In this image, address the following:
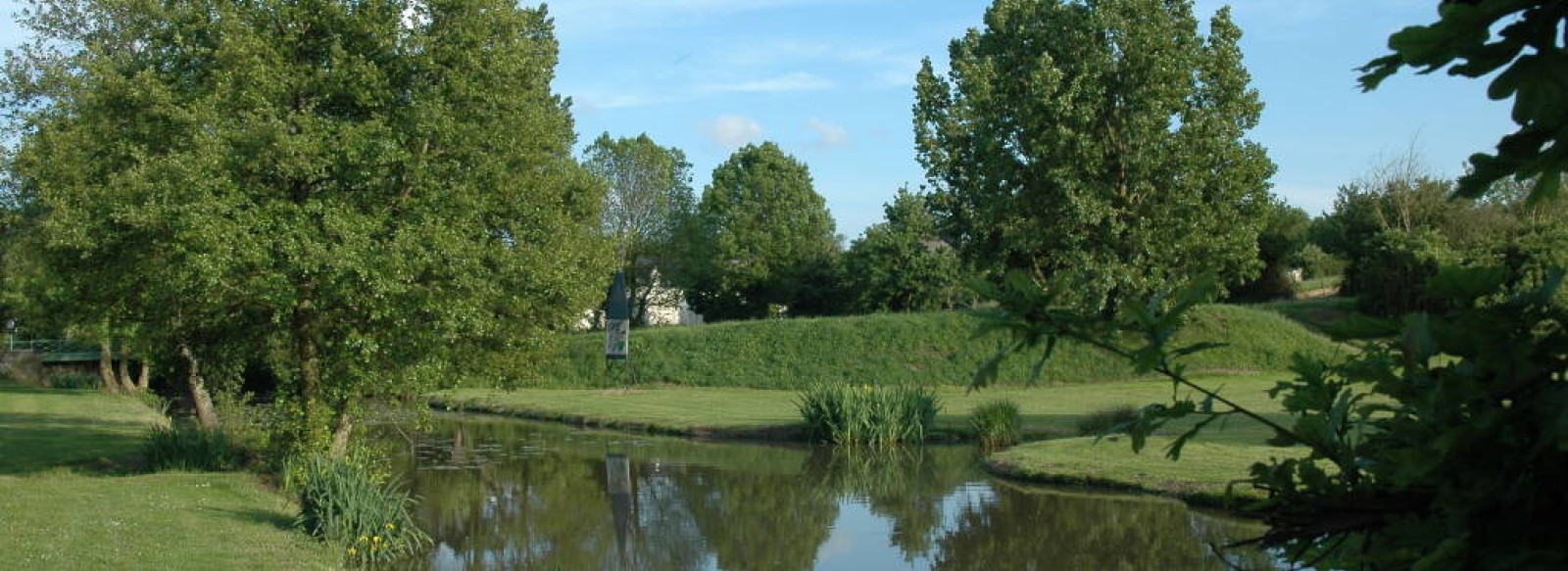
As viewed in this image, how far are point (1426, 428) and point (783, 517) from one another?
15079 millimetres

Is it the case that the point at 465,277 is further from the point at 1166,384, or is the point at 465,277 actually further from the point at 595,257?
the point at 1166,384

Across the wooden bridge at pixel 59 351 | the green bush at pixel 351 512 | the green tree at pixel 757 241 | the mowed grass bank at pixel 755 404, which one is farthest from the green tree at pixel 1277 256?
the wooden bridge at pixel 59 351

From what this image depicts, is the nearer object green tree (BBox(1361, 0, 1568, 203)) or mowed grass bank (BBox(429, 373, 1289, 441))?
green tree (BBox(1361, 0, 1568, 203))

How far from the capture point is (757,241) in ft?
204

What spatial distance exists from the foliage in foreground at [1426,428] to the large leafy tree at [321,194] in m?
12.7

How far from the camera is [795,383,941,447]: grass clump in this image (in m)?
24.2

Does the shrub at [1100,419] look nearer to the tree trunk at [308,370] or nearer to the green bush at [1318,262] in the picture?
the tree trunk at [308,370]

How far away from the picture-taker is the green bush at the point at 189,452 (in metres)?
18.6

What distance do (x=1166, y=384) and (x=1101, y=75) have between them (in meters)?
9.76

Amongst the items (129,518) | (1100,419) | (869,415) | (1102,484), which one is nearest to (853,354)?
(1100,419)

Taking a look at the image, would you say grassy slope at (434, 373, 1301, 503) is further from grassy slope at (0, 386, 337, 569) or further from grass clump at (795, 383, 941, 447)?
grassy slope at (0, 386, 337, 569)

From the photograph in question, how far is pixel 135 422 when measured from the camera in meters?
27.8

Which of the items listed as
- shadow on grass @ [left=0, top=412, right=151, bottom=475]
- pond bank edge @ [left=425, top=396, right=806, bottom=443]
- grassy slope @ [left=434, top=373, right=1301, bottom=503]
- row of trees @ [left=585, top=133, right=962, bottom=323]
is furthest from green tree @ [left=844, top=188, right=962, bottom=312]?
shadow on grass @ [left=0, top=412, right=151, bottom=475]

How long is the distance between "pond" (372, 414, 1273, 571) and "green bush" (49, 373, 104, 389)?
1063 inches
